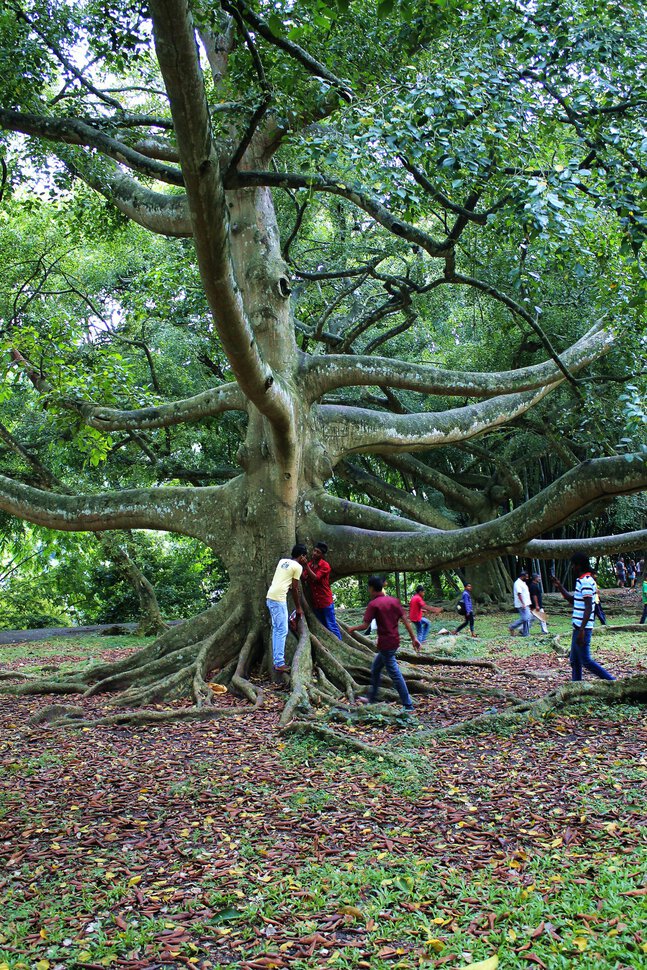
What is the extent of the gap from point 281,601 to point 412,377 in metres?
3.09

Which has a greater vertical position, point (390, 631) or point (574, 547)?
point (574, 547)

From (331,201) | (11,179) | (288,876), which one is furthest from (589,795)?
(331,201)

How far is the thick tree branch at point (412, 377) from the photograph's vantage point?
927cm

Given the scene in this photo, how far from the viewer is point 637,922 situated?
3482 millimetres

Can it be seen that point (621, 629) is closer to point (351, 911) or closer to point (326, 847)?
point (326, 847)

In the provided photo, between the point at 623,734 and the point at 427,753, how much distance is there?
1.68m

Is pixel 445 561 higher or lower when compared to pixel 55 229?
lower

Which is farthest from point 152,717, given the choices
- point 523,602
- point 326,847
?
point 523,602

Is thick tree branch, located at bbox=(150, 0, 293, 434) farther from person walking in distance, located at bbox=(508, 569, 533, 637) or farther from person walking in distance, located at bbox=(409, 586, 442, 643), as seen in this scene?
person walking in distance, located at bbox=(508, 569, 533, 637)

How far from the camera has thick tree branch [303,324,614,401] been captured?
927 centimetres

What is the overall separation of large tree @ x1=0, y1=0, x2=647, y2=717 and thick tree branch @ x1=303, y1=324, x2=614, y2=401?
0.03 metres

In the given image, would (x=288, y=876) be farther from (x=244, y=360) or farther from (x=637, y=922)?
(x=244, y=360)

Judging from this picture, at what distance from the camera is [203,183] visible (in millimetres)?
4777

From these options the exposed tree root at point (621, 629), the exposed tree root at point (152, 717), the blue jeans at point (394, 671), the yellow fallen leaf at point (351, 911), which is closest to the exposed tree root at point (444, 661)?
the blue jeans at point (394, 671)
